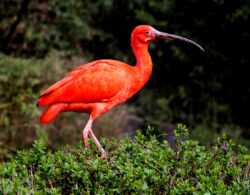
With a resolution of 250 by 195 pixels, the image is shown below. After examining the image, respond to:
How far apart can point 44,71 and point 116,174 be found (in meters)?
4.69

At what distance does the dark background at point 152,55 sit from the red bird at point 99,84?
9.66 feet

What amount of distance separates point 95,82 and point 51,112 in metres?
0.51

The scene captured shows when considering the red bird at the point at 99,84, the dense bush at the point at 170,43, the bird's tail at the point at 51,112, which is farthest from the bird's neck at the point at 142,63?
the dense bush at the point at 170,43

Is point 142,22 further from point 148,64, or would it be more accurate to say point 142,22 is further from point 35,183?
point 35,183

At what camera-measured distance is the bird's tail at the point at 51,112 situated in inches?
142

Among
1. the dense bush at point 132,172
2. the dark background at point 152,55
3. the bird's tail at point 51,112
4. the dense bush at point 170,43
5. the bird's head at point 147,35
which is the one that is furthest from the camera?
the dense bush at point 170,43

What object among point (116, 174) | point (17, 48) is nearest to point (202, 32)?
point (17, 48)

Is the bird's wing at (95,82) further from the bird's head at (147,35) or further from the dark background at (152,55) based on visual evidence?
the dark background at (152,55)

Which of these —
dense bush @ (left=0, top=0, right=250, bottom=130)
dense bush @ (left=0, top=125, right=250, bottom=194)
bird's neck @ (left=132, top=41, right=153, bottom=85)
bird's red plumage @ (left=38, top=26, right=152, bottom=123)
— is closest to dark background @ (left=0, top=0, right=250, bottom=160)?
dense bush @ (left=0, top=0, right=250, bottom=130)

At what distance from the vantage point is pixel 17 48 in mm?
9023

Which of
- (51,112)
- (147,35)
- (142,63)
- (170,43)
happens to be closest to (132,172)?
(51,112)

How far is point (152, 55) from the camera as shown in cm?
891

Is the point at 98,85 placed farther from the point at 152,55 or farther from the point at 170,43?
the point at 152,55

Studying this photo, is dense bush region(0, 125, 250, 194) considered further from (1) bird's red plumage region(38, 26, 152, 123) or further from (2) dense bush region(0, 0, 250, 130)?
(2) dense bush region(0, 0, 250, 130)
